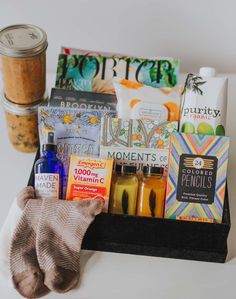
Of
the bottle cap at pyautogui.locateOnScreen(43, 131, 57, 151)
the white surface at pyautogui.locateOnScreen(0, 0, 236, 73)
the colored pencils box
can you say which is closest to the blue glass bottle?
the bottle cap at pyautogui.locateOnScreen(43, 131, 57, 151)

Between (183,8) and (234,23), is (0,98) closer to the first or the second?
(183,8)

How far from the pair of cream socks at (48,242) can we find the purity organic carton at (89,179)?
0.03 meters

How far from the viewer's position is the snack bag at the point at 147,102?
49.6 inches

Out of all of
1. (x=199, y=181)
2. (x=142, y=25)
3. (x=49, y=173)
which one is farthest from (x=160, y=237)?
(x=142, y=25)

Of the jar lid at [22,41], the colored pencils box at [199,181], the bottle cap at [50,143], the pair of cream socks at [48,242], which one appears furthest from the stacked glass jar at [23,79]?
the colored pencils box at [199,181]

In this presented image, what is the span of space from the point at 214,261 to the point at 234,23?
0.74 m

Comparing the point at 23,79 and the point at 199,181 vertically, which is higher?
the point at 23,79

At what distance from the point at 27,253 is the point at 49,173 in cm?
17

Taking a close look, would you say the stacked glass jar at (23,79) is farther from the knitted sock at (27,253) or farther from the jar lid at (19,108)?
the knitted sock at (27,253)

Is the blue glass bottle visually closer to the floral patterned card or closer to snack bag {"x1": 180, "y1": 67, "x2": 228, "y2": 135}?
the floral patterned card

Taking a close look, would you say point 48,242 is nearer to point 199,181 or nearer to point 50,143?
point 50,143

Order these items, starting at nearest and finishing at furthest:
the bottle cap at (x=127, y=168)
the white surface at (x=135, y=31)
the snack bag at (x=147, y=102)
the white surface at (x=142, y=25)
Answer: the bottle cap at (x=127, y=168)
the snack bag at (x=147, y=102)
the white surface at (x=135, y=31)
the white surface at (x=142, y=25)

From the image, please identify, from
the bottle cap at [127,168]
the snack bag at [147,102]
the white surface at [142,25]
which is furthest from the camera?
the white surface at [142,25]

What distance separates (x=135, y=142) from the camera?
3.97ft
